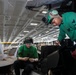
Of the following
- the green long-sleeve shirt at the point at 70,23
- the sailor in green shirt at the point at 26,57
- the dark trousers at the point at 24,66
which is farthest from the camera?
the sailor in green shirt at the point at 26,57

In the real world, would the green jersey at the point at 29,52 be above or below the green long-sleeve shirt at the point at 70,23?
below

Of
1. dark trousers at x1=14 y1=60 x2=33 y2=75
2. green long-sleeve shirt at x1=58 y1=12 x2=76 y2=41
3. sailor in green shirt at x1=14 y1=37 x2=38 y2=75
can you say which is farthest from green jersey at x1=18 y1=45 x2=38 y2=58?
green long-sleeve shirt at x1=58 y1=12 x2=76 y2=41

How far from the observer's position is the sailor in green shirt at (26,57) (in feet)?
10.8

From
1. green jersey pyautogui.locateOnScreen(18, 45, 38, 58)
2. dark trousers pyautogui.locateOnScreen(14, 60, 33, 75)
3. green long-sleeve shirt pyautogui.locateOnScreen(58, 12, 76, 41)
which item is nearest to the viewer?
green long-sleeve shirt pyautogui.locateOnScreen(58, 12, 76, 41)

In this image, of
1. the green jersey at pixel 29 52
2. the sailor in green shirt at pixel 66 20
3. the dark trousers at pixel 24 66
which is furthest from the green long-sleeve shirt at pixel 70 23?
the green jersey at pixel 29 52

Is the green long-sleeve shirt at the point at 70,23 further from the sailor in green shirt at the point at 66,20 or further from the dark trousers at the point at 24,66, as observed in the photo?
the dark trousers at the point at 24,66

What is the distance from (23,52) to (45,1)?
168 centimetres

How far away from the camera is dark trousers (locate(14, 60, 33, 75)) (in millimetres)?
3133

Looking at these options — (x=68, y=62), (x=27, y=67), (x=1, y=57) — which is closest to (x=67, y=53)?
(x=68, y=62)

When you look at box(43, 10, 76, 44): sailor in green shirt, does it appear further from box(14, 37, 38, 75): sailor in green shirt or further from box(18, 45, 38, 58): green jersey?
box(18, 45, 38, 58): green jersey

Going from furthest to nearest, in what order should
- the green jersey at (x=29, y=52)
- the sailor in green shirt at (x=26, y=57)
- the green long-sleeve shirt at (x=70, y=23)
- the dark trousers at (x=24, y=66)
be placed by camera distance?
→ the green jersey at (x=29, y=52) → the sailor in green shirt at (x=26, y=57) → the dark trousers at (x=24, y=66) → the green long-sleeve shirt at (x=70, y=23)

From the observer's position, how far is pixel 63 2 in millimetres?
1956

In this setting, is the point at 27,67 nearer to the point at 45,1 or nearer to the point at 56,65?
the point at 56,65

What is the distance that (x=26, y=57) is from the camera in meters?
3.37
